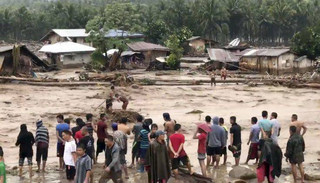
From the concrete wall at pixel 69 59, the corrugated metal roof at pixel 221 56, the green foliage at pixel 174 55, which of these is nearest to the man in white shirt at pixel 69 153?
the green foliage at pixel 174 55

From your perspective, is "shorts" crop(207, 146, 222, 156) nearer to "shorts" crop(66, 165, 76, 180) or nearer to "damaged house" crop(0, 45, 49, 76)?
"shorts" crop(66, 165, 76, 180)

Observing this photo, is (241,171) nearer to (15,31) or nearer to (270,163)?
(270,163)

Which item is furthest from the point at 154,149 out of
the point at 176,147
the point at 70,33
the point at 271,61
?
the point at 70,33

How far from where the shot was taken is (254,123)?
1256cm

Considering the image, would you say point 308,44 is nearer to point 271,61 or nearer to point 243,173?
point 271,61

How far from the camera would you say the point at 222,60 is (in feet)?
157

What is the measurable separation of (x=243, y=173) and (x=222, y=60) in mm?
36822

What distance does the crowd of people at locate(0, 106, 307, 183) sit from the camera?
377 inches

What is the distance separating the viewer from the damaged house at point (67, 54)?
50009 mm

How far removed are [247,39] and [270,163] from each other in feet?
231

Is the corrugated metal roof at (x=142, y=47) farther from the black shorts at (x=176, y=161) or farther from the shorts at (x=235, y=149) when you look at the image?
the black shorts at (x=176, y=161)

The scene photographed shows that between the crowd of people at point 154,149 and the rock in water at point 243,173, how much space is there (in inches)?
28.2

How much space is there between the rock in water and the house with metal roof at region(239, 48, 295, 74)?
3358cm

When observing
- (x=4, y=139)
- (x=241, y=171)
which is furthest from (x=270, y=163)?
(x=4, y=139)
